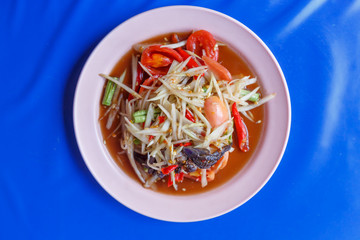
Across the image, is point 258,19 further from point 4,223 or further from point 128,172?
point 4,223

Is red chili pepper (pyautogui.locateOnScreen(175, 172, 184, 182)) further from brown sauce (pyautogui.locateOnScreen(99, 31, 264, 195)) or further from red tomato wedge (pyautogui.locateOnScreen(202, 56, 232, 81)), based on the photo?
red tomato wedge (pyautogui.locateOnScreen(202, 56, 232, 81))

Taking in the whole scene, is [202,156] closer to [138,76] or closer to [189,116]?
[189,116]

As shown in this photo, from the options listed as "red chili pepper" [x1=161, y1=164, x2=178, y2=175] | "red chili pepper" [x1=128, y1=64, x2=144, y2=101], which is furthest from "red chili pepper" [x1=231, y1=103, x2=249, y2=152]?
"red chili pepper" [x1=128, y1=64, x2=144, y2=101]

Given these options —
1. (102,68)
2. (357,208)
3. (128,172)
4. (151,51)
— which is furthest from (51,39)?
(357,208)

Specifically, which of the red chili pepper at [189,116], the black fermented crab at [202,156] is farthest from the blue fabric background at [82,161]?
the red chili pepper at [189,116]

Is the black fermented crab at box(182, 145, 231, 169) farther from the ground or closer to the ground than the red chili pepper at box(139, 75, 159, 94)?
closer to the ground

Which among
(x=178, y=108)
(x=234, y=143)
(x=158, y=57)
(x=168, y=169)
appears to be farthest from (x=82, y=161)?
(x=234, y=143)

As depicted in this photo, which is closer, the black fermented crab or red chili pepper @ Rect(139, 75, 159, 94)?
the black fermented crab
